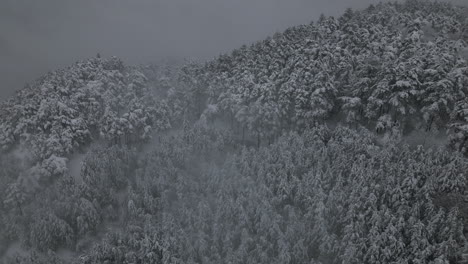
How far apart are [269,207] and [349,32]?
40.1 m

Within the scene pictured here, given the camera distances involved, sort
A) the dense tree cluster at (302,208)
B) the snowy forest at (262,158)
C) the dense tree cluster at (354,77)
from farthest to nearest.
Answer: the dense tree cluster at (354,77) < the snowy forest at (262,158) < the dense tree cluster at (302,208)

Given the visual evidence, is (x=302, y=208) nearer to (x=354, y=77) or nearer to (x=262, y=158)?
(x=262, y=158)

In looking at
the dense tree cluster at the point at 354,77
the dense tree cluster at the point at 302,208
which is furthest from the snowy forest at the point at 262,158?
the dense tree cluster at the point at 354,77

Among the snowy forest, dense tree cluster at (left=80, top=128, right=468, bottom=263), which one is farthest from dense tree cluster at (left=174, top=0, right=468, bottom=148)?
dense tree cluster at (left=80, top=128, right=468, bottom=263)

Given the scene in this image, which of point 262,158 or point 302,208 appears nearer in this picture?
point 302,208

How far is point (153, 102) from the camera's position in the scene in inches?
2434

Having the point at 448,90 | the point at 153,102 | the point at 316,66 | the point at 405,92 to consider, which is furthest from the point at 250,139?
the point at 448,90

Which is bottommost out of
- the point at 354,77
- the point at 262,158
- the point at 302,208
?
the point at 302,208

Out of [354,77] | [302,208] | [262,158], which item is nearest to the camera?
[302,208]

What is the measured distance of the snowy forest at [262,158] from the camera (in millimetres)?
33312

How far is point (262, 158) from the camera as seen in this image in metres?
44.2

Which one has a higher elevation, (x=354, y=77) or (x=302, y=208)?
(x=354, y=77)

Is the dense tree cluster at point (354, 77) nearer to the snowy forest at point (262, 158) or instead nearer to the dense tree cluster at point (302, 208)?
the snowy forest at point (262, 158)

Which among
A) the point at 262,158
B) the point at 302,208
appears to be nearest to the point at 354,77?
the point at 262,158
